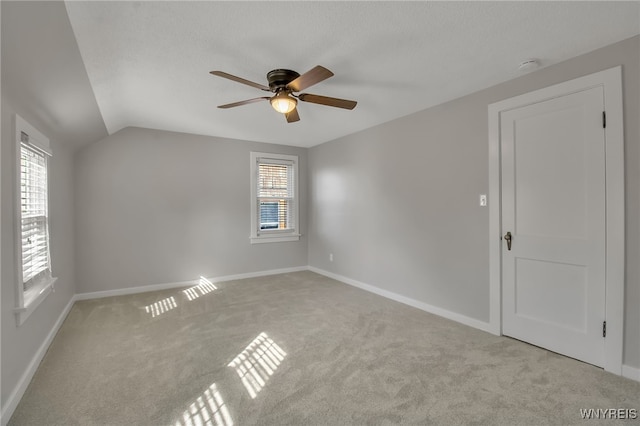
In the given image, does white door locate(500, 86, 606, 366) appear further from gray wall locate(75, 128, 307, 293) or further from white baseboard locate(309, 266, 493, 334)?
gray wall locate(75, 128, 307, 293)

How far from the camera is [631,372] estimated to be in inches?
82.7

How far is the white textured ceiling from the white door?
1.68 feet

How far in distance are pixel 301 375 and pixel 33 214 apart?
254 cm

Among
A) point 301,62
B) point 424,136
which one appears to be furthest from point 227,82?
point 424,136

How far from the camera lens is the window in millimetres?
2045

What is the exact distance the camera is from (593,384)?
2.05 metres

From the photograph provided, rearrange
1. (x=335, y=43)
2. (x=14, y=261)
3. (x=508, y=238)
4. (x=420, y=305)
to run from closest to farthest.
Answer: (x=14, y=261) < (x=335, y=43) < (x=508, y=238) < (x=420, y=305)

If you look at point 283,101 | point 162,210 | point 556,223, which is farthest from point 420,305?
point 162,210

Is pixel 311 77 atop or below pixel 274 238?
atop

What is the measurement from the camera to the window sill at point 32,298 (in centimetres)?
199

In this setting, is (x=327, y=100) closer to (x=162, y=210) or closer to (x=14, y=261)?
(x=14, y=261)

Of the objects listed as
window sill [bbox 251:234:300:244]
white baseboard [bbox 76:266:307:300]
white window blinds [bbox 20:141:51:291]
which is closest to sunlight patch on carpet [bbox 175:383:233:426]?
white window blinds [bbox 20:141:51:291]

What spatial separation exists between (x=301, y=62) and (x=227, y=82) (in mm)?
767

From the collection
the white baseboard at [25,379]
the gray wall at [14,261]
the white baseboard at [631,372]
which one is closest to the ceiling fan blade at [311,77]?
the gray wall at [14,261]
